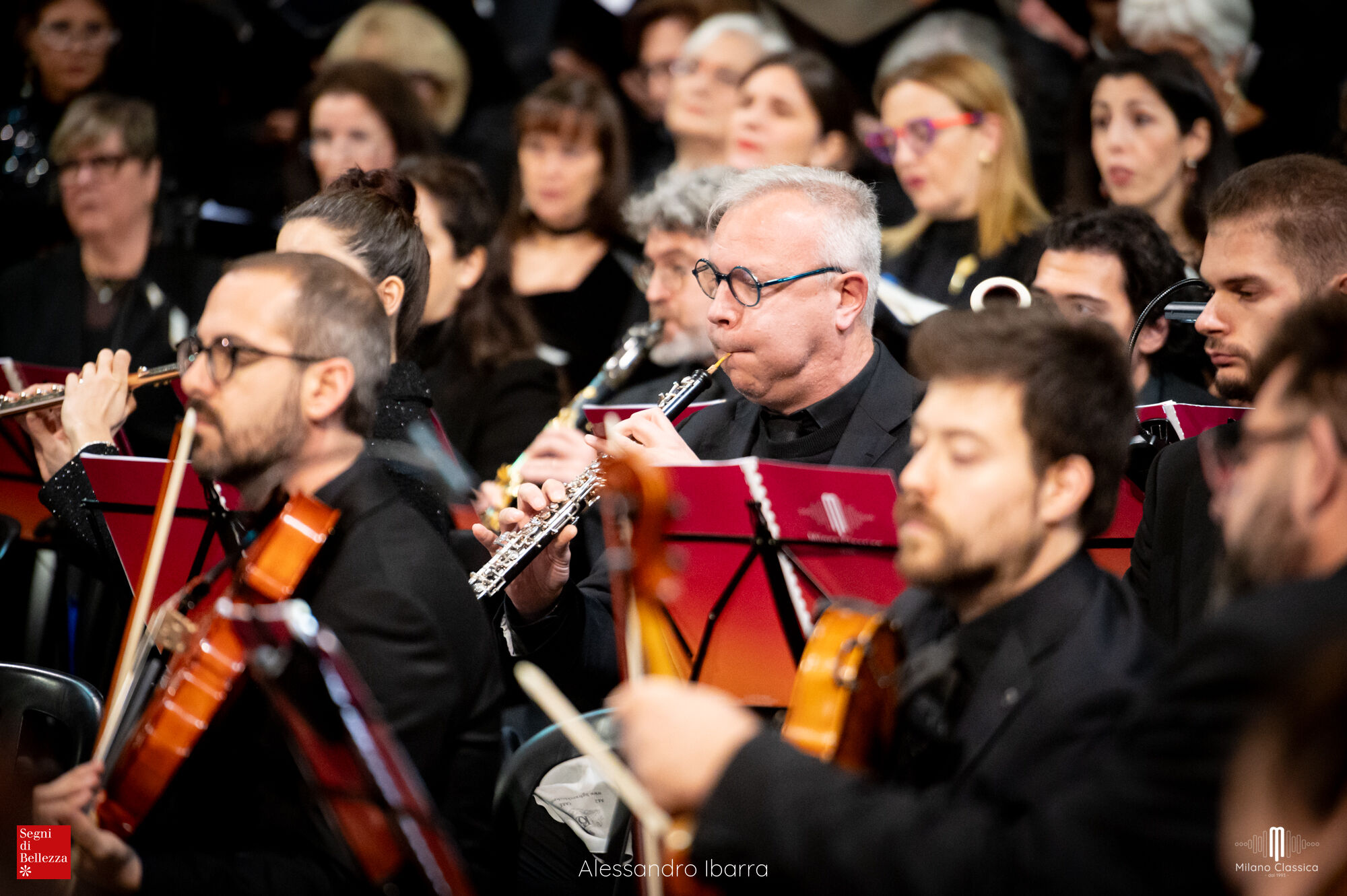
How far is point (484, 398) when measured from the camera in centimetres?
428

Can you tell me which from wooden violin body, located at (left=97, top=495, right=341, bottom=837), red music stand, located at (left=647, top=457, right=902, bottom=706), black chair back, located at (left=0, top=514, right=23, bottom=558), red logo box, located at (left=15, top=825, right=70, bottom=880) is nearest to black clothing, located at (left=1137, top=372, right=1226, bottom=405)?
red music stand, located at (left=647, top=457, right=902, bottom=706)

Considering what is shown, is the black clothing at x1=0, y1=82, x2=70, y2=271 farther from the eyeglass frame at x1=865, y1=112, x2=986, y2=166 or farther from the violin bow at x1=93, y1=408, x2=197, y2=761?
the violin bow at x1=93, y1=408, x2=197, y2=761

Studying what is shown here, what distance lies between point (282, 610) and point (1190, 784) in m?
1.10

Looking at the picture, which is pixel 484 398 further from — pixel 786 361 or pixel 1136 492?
pixel 1136 492

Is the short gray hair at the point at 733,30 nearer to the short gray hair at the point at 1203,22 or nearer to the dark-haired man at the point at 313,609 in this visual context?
the short gray hair at the point at 1203,22

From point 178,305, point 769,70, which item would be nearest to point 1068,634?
point 769,70

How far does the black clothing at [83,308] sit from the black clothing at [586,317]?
4.17 ft

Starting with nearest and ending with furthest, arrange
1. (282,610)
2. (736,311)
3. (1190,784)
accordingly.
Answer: (1190,784) < (282,610) < (736,311)

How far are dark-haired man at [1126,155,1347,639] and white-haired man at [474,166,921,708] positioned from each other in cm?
55

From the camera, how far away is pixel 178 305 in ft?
16.4

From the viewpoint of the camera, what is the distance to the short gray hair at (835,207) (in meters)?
3.06

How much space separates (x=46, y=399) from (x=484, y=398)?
1.36 metres

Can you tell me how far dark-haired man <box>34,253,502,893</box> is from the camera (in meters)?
1.96

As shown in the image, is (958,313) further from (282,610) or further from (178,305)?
(178,305)
